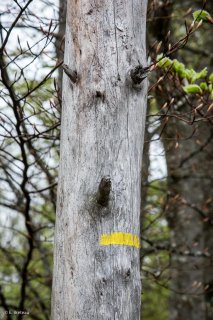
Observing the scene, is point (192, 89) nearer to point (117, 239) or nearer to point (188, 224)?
point (117, 239)

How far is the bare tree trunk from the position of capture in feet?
8.36

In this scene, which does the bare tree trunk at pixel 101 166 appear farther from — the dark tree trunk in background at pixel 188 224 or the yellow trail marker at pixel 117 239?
the dark tree trunk in background at pixel 188 224

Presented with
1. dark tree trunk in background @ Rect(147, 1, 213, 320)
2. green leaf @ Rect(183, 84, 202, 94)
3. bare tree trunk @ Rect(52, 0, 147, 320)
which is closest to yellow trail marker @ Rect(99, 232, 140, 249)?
bare tree trunk @ Rect(52, 0, 147, 320)

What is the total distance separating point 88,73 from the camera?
110 inches

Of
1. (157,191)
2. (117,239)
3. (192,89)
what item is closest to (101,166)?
(117,239)

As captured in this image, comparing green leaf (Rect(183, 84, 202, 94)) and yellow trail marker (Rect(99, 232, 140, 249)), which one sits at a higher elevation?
green leaf (Rect(183, 84, 202, 94))

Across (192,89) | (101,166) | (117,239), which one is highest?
(192,89)

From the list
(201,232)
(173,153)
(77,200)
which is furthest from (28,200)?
(201,232)

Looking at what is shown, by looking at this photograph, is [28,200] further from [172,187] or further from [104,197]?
[172,187]

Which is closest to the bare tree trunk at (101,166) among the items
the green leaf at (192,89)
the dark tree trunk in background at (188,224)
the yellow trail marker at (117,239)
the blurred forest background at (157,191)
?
the yellow trail marker at (117,239)

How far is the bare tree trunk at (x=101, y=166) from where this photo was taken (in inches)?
100

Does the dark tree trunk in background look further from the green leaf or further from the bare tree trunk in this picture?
the bare tree trunk

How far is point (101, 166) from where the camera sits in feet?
8.67

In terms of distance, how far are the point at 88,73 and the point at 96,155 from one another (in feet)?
1.46
